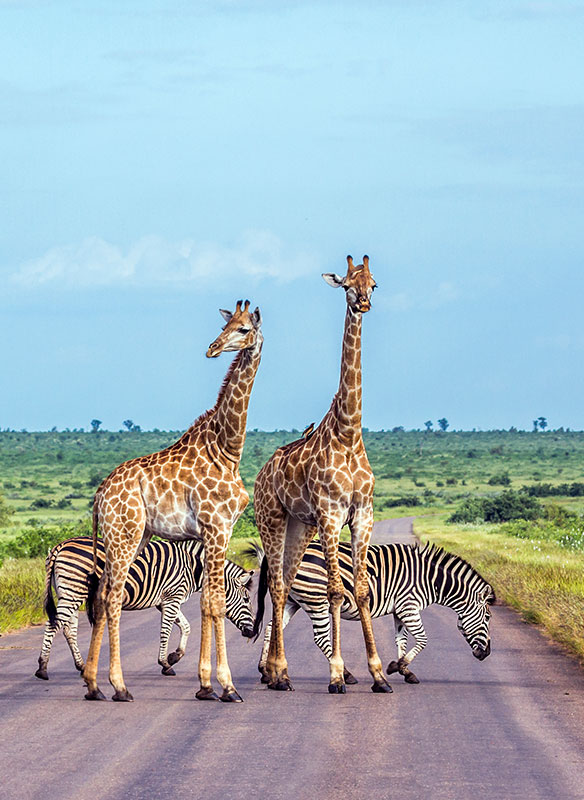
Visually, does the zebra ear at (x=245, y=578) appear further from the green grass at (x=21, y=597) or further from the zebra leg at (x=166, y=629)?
the green grass at (x=21, y=597)

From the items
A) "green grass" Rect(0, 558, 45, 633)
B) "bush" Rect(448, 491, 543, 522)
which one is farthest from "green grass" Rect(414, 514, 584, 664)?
"bush" Rect(448, 491, 543, 522)

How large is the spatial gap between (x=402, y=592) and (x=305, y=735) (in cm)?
408

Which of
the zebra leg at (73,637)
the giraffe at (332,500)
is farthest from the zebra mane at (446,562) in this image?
the zebra leg at (73,637)

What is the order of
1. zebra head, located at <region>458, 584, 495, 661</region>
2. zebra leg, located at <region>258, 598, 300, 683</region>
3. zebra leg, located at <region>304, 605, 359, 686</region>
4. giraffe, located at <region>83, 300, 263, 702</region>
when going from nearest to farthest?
1. giraffe, located at <region>83, 300, 263, 702</region>
2. zebra leg, located at <region>304, 605, 359, 686</region>
3. zebra leg, located at <region>258, 598, 300, 683</region>
4. zebra head, located at <region>458, 584, 495, 661</region>

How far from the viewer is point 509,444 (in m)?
177

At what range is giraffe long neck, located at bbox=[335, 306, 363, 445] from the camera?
14000mm

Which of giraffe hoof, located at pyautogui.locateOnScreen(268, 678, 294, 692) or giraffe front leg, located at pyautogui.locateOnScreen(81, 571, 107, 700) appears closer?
giraffe front leg, located at pyautogui.locateOnScreen(81, 571, 107, 700)

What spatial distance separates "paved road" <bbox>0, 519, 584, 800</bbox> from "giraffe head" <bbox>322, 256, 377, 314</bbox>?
3996 mm

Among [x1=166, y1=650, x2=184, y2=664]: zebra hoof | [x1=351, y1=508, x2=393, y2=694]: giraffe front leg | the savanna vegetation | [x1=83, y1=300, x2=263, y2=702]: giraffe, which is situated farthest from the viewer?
the savanna vegetation

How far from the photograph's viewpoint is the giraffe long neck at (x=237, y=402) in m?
13.5

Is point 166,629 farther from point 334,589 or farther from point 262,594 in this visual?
point 334,589

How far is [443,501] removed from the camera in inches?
3469

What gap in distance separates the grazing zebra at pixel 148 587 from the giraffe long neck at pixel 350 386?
6.81 feet

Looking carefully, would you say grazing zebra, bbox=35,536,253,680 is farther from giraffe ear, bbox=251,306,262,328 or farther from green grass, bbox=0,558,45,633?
green grass, bbox=0,558,45,633
